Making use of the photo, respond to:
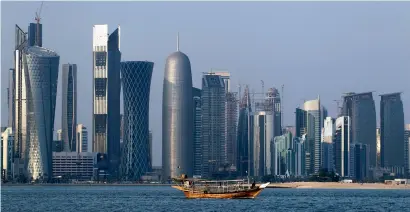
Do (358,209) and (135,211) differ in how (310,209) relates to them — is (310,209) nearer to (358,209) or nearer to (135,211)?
(358,209)

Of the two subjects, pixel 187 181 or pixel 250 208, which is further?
pixel 187 181

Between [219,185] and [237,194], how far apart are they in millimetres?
7981

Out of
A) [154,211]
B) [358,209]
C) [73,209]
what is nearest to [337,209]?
[358,209]

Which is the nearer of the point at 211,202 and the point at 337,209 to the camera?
the point at 337,209

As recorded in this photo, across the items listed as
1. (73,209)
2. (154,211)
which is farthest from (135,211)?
(73,209)

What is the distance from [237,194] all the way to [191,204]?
1880 centimetres

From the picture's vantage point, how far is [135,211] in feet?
445

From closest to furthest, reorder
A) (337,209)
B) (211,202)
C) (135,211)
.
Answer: (135,211) → (337,209) → (211,202)

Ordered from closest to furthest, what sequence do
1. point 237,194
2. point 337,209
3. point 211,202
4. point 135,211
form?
point 135,211
point 337,209
point 211,202
point 237,194

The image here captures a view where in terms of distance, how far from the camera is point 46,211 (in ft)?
450

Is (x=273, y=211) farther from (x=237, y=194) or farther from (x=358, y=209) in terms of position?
(x=237, y=194)

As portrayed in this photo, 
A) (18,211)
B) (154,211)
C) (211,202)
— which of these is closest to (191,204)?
(211,202)

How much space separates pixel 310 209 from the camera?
143250 millimetres

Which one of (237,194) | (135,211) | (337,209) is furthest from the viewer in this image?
(237,194)
